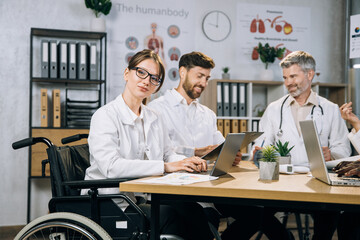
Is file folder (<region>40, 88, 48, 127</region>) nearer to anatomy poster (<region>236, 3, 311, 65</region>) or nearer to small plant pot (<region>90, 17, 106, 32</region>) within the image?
small plant pot (<region>90, 17, 106, 32</region>)

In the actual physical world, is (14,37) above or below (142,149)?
above

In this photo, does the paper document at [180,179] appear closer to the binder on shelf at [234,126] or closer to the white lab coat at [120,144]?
the white lab coat at [120,144]

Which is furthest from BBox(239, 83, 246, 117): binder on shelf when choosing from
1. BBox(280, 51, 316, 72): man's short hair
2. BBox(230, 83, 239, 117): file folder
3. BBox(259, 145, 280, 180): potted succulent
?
BBox(259, 145, 280, 180): potted succulent

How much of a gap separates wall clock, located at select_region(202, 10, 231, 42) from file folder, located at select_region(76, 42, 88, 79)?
1394 millimetres

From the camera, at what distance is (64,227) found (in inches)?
62.4

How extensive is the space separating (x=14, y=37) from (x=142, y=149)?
8.76 feet

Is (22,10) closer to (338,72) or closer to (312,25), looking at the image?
(312,25)

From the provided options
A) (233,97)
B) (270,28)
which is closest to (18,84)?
(233,97)

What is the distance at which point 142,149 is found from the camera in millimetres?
2008

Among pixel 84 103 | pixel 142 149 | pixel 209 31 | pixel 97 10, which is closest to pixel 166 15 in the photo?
pixel 209 31

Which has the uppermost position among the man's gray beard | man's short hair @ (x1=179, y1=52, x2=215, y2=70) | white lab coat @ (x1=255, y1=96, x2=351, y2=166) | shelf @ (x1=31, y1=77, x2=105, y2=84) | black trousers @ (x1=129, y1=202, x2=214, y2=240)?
man's short hair @ (x1=179, y1=52, x2=215, y2=70)

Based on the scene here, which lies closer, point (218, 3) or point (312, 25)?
point (218, 3)

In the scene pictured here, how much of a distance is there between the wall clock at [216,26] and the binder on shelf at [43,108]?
187cm

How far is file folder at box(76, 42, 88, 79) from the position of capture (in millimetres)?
3859
